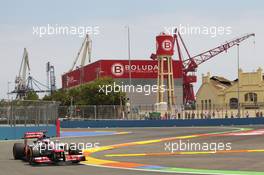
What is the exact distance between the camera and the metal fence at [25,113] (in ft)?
104

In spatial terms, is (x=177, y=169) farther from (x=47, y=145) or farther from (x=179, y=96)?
(x=179, y=96)

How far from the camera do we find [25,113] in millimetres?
32594

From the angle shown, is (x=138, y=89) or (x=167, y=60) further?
(x=138, y=89)

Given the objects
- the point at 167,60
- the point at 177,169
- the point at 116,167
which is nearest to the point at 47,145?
the point at 116,167

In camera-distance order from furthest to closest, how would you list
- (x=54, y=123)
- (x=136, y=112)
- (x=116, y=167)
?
1. (x=136, y=112)
2. (x=54, y=123)
3. (x=116, y=167)

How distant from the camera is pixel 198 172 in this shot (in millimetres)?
13344

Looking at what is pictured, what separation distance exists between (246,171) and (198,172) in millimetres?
1168

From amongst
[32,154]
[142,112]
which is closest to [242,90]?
[142,112]

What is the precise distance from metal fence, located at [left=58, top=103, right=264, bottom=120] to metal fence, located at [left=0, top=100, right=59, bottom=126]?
21484mm

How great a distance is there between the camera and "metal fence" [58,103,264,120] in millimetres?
56906

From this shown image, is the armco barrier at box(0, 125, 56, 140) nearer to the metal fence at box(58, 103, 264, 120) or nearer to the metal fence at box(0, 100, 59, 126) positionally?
the metal fence at box(0, 100, 59, 126)

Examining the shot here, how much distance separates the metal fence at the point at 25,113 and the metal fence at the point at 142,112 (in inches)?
846

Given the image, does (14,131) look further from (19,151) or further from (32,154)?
(32,154)

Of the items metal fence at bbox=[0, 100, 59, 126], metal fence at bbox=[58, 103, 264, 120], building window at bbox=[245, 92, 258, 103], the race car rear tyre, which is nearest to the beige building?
building window at bbox=[245, 92, 258, 103]
